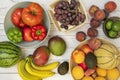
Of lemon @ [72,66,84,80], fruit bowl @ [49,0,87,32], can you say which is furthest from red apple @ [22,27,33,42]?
lemon @ [72,66,84,80]

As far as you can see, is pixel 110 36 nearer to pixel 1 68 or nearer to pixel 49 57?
pixel 49 57

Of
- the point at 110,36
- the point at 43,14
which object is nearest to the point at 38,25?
the point at 43,14

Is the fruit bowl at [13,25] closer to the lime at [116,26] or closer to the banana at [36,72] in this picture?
the banana at [36,72]

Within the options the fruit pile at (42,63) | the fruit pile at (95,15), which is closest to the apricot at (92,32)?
the fruit pile at (95,15)

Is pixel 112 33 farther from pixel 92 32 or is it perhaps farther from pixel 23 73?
pixel 23 73

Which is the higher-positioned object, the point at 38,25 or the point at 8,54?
the point at 38,25

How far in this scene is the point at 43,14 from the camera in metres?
1.20

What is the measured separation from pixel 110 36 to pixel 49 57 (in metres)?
0.25

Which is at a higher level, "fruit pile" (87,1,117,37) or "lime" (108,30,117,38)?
"fruit pile" (87,1,117,37)

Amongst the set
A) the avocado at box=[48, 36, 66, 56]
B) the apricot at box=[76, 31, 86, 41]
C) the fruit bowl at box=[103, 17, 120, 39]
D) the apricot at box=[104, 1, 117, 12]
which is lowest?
the avocado at box=[48, 36, 66, 56]

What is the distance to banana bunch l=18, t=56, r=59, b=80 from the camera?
1199mm

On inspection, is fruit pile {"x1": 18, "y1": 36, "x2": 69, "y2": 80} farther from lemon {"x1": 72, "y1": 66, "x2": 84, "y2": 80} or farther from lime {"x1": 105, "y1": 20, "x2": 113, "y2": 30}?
lime {"x1": 105, "y1": 20, "x2": 113, "y2": 30}

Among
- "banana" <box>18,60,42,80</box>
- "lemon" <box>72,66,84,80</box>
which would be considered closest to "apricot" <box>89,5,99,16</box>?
"lemon" <box>72,66,84,80</box>

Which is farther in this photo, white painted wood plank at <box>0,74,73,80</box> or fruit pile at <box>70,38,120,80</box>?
white painted wood plank at <box>0,74,73,80</box>
